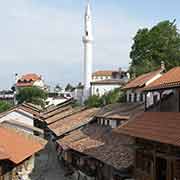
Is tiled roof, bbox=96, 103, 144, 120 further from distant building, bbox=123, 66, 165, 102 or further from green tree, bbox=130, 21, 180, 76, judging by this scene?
green tree, bbox=130, 21, 180, 76

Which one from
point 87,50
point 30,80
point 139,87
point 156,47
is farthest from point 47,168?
point 30,80

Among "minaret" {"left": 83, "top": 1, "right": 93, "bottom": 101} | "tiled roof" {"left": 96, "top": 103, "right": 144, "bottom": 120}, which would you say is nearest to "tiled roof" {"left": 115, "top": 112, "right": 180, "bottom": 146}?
"tiled roof" {"left": 96, "top": 103, "right": 144, "bottom": 120}

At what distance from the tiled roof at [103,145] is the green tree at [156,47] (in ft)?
65.2

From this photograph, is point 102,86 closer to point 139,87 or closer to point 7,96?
point 139,87

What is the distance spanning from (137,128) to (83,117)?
2346 centimetres

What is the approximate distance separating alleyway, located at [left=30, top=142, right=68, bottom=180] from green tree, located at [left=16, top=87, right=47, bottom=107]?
60018 millimetres

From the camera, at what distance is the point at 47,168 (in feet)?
111

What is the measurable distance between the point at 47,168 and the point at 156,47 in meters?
26.3

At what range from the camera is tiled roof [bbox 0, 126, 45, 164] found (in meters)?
23.3

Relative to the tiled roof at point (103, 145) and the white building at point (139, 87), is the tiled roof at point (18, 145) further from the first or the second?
the white building at point (139, 87)

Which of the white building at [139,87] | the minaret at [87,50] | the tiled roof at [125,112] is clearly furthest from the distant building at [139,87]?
the minaret at [87,50]

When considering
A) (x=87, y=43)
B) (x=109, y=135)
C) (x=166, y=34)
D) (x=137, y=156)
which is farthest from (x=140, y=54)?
(x=137, y=156)

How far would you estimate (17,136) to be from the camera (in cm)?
2894

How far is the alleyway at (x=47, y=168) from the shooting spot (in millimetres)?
29453
